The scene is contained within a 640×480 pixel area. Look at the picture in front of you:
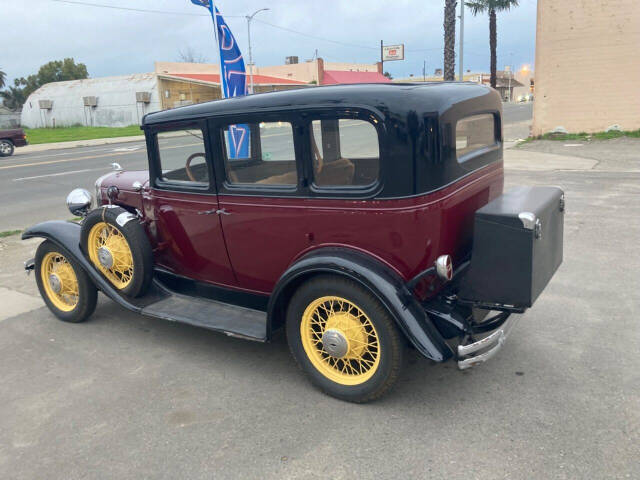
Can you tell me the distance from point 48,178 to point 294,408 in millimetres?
12773

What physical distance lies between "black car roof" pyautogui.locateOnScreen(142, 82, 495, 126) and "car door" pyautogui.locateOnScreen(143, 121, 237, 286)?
0.38 metres

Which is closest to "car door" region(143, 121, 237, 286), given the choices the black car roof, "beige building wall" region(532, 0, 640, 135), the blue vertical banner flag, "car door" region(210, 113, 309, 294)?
"car door" region(210, 113, 309, 294)

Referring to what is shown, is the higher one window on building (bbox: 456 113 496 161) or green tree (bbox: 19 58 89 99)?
green tree (bbox: 19 58 89 99)

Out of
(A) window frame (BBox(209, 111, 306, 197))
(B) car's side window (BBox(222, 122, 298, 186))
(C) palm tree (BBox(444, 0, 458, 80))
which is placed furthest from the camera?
(C) palm tree (BBox(444, 0, 458, 80))

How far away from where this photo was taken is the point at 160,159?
13.7 feet

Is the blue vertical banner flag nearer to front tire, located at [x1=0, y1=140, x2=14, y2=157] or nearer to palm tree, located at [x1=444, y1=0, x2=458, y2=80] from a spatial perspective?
palm tree, located at [x1=444, y1=0, x2=458, y2=80]

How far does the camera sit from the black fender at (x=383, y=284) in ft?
9.55

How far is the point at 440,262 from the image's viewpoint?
296 centimetres

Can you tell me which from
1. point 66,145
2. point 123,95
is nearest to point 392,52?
point 123,95

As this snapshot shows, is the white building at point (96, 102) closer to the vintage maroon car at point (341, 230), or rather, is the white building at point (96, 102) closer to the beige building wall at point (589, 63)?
the beige building wall at point (589, 63)

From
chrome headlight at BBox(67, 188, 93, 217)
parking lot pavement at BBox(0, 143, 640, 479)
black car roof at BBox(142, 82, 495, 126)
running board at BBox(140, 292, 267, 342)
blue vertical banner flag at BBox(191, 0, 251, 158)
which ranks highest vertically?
blue vertical banner flag at BBox(191, 0, 251, 158)

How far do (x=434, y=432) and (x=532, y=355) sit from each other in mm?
1190

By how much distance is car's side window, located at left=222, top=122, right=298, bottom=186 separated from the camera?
11.5 feet

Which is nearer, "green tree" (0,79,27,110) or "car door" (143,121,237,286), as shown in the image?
"car door" (143,121,237,286)
